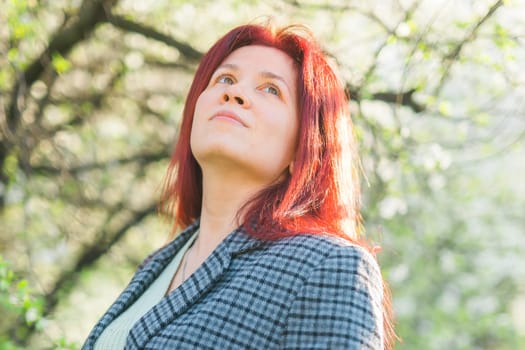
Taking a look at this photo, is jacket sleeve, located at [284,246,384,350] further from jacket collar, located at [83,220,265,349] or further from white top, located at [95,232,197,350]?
white top, located at [95,232,197,350]

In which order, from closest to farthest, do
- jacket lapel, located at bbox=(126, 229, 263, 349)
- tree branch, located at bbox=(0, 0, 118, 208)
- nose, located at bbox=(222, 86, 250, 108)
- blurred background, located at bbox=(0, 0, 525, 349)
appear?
jacket lapel, located at bbox=(126, 229, 263, 349) < nose, located at bbox=(222, 86, 250, 108) < blurred background, located at bbox=(0, 0, 525, 349) < tree branch, located at bbox=(0, 0, 118, 208)

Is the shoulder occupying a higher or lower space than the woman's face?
lower

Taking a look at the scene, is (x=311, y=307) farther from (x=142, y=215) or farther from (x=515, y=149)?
(x=142, y=215)

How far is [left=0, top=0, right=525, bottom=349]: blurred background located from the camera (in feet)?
11.6

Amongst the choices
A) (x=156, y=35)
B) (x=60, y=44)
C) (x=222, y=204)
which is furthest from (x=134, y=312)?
(x=60, y=44)

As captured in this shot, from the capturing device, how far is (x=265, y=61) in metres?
2.10

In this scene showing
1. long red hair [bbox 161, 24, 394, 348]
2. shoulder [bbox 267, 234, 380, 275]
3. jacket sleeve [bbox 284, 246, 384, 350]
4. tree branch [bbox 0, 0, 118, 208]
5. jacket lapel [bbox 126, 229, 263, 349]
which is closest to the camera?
jacket sleeve [bbox 284, 246, 384, 350]

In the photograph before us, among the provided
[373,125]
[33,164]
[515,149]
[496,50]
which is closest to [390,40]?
[373,125]

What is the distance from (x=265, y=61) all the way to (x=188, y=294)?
0.75 metres

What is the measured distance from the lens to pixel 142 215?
5.74 m

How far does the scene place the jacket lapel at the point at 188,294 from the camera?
1704 millimetres

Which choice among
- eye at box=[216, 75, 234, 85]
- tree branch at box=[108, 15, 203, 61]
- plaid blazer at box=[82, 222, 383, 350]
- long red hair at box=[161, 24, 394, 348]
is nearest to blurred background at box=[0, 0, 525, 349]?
tree branch at box=[108, 15, 203, 61]

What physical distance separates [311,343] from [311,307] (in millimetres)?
85

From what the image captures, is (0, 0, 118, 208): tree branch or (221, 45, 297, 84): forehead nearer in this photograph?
(221, 45, 297, 84): forehead
